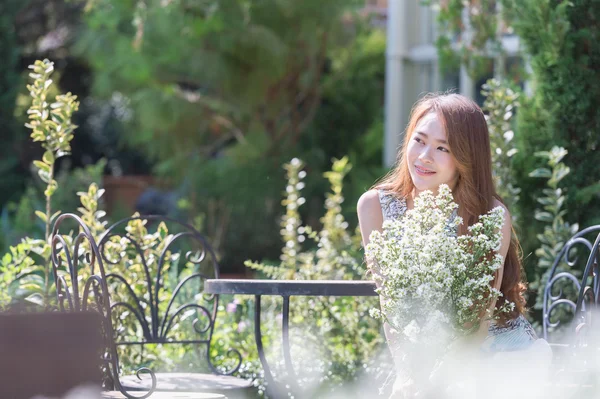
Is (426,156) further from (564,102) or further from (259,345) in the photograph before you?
(564,102)

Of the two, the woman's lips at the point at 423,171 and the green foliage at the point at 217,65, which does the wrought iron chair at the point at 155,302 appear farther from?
the green foliage at the point at 217,65

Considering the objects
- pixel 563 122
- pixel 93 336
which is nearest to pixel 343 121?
pixel 563 122

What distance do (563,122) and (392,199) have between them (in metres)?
1.62

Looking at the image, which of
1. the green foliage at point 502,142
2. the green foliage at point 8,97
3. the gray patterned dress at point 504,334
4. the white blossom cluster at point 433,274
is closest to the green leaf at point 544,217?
the green foliage at point 502,142

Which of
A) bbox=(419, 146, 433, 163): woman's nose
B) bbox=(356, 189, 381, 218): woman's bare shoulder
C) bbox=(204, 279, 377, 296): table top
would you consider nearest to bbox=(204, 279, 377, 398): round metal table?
bbox=(204, 279, 377, 296): table top

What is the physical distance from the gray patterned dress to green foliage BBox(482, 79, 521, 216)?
4.70ft

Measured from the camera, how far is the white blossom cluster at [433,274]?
7.83 feet

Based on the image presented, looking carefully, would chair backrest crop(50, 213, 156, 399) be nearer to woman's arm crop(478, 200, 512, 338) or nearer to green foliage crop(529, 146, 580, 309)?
woman's arm crop(478, 200, 512, 338)

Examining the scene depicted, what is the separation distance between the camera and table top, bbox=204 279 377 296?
3.04 metres

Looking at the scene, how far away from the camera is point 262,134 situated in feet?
26.6

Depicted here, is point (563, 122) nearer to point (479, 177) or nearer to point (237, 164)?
point (479, 177)

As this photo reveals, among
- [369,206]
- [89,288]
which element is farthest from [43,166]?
[369,206]

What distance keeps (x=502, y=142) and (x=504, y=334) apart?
1653 mm

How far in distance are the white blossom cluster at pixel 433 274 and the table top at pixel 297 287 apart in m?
0.54
